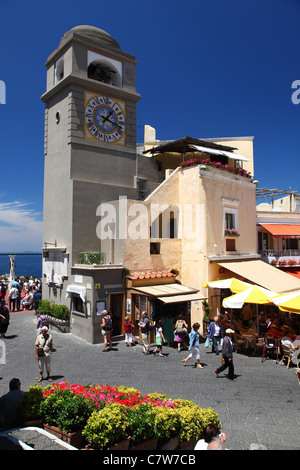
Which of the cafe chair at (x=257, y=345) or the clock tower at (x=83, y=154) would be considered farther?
the clock tower at (x=83, y=154)

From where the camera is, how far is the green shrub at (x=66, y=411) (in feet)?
20.9

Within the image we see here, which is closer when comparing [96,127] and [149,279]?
[149,279]

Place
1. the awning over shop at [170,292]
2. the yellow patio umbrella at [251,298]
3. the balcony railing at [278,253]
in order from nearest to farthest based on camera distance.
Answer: the yellow patio umbrella at [251,298], the awning over shop at [170,292], the balcony railing at [278,253]

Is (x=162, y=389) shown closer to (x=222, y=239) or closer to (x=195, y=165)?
(x=222, y=239)

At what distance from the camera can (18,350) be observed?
14.7m

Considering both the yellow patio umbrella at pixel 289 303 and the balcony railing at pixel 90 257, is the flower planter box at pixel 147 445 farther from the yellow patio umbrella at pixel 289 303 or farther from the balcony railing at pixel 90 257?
the balcony railing at pixel 90 257

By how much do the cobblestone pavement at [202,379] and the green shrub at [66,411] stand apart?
3262 mm

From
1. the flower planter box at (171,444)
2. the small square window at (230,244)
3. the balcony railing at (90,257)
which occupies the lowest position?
the flower planter box at (171,444)

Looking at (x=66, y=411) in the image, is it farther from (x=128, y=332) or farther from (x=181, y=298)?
(x=181, y=298)

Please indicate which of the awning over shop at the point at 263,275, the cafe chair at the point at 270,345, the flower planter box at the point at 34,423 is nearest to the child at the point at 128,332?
the cafe chair at the point at 270,345

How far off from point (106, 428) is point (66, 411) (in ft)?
3.37

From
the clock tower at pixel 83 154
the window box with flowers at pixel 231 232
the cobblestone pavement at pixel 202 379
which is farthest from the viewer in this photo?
the window box with flowers at pixel 231 232

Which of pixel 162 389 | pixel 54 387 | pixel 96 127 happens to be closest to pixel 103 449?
pixel 54 387

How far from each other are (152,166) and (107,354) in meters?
13.4
